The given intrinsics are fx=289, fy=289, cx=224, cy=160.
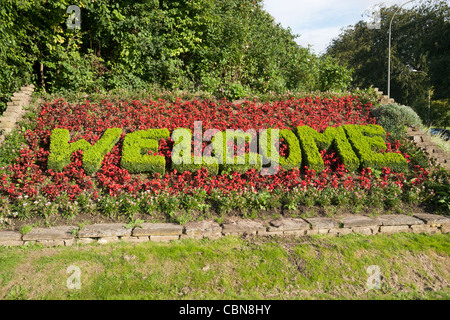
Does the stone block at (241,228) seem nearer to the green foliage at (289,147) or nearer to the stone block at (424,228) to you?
the green foliage at (289,147)

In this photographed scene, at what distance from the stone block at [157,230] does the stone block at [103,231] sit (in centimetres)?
15

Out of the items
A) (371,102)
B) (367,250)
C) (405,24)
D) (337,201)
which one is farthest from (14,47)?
(405,24)

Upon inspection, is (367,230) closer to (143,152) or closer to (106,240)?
(106,240)

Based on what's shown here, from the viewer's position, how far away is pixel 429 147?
264 inches

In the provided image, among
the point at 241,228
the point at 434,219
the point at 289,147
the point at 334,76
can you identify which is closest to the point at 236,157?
the point at 289,147

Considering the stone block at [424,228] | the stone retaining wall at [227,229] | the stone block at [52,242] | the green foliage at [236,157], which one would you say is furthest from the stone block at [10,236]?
the stone block at [424,228]

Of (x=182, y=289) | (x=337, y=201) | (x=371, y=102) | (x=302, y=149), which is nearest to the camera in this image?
(x=182, y=289)

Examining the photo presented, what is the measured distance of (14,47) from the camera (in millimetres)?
6977

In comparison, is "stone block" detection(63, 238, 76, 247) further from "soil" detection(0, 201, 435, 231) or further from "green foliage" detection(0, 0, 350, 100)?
"green foliage" detection(0, 0, 350, 100)

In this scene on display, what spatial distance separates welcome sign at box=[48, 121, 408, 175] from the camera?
5.60 m

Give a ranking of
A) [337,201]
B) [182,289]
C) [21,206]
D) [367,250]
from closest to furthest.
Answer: [182,289] < [367,250] < [21,206] < [337,201]

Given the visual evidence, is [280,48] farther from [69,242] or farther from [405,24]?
[405,24]

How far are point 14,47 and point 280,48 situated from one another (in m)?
8.82

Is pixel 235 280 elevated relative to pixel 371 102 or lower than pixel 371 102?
lower
